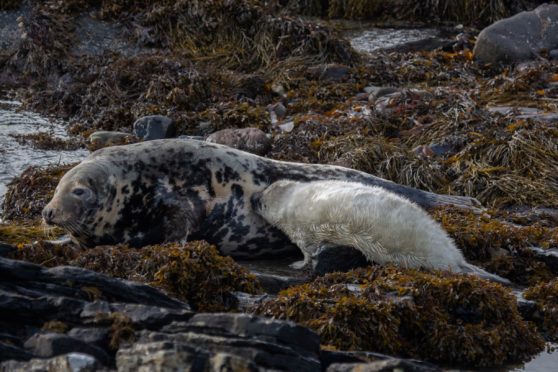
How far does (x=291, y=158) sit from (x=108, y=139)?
70.3 inches

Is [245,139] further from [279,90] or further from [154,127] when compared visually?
[279,90]

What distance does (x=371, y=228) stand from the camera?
546 cm

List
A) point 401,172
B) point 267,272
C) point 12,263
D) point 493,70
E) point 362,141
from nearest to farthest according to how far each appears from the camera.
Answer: point 12,263, point 267,272, point 401,172, point 362,141, point 493,70

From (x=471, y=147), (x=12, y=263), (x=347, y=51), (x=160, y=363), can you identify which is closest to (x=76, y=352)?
(x=160, y=363)

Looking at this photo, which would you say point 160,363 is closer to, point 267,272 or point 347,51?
point 267,272

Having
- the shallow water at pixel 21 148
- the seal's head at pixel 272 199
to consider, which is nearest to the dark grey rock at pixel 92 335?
the seal's head at pixel 272 199

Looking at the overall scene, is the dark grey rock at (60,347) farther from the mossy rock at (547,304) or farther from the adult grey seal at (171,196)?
the mossy rock at (547,304)

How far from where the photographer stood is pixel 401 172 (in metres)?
8.34

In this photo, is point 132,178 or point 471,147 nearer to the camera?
point 132,178

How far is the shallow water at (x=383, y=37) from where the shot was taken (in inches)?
521

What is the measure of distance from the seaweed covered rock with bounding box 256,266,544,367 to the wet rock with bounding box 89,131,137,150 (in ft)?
15.2

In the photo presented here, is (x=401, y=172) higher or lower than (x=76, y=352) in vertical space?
lower

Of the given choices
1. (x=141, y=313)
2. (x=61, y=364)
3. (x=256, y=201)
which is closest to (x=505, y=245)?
(x=256, y=201)

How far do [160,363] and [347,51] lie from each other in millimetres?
8931
